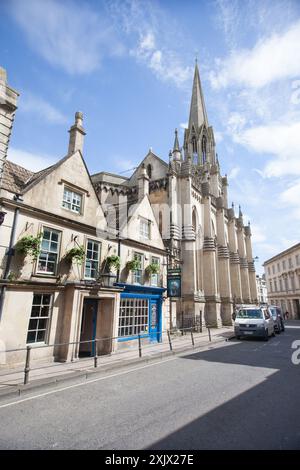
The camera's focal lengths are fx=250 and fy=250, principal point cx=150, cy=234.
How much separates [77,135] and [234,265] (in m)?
28.3

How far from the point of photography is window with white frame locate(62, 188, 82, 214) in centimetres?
1226

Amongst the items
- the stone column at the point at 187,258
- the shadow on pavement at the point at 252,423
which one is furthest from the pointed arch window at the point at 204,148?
the shadow on pavement at the point at 252,423

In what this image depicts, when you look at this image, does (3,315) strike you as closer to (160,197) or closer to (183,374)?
(183,374)

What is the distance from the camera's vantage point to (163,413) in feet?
17.0

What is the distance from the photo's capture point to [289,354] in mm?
11906

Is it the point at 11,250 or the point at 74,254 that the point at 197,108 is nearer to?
the point at 74,254

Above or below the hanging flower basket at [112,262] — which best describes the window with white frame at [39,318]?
below

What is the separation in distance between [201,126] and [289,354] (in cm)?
4078

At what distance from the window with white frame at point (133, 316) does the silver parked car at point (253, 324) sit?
264 inches

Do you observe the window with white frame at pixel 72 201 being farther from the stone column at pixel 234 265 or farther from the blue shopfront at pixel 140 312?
the stone column at pixel 234 265

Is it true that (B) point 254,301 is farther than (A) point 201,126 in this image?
No

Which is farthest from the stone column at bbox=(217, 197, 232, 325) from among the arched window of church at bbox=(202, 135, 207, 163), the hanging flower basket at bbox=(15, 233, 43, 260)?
the hanging flower basket at bbox=(15, 233, 43, 260)

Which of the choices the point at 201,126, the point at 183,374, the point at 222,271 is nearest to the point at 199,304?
the point at 222,271

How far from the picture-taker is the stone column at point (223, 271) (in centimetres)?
2847
